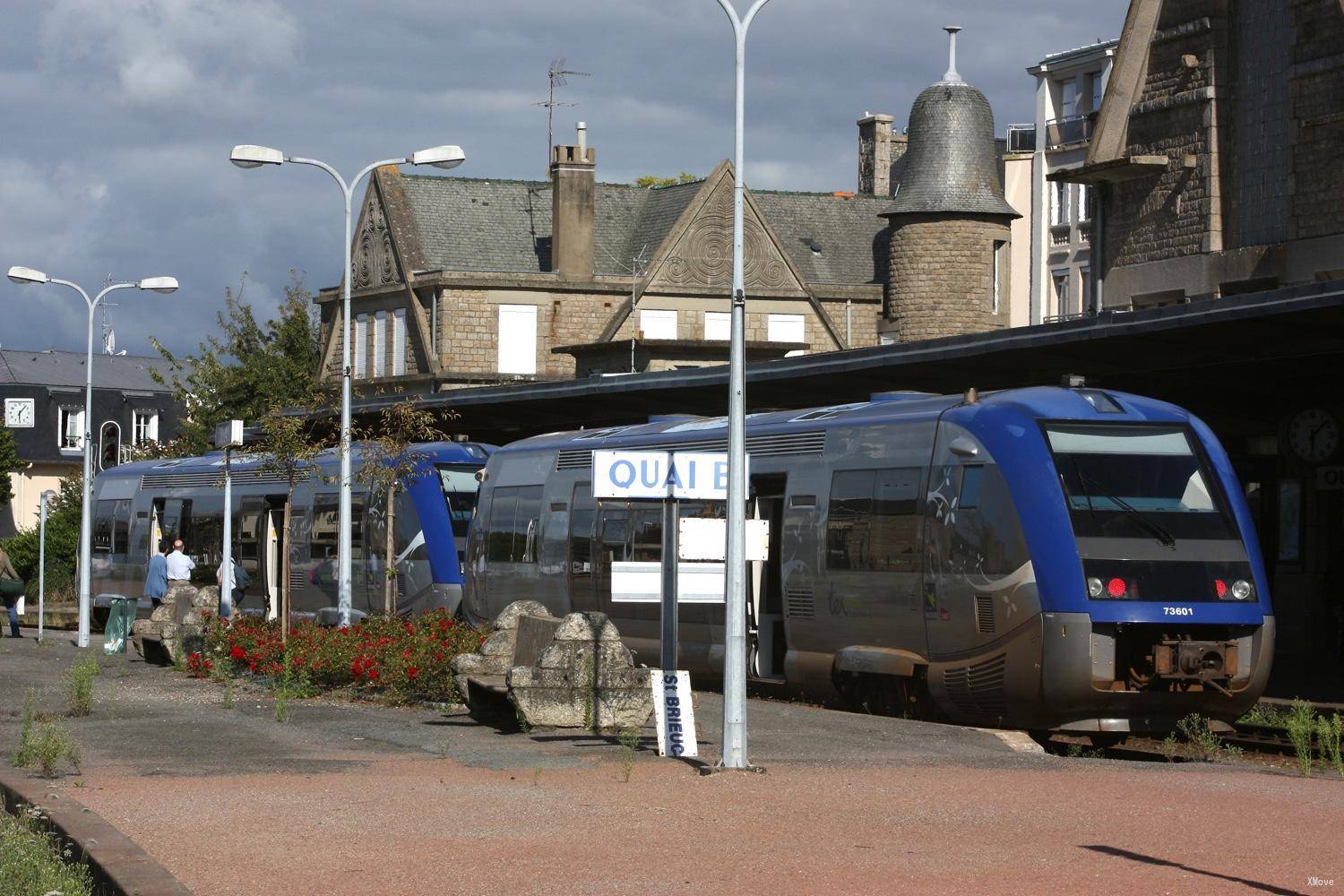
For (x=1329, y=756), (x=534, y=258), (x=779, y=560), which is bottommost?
(x=1329, y=756)

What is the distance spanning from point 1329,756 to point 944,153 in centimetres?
4934

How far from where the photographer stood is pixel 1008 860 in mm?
9797

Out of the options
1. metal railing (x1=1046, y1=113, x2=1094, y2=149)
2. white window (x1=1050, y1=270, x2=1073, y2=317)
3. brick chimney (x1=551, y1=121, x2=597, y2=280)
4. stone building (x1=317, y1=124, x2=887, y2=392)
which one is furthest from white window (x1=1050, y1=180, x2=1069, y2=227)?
brick chimney (x1=551, y1=121, x2=597, y2=280)

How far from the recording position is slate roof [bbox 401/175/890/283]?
2911 inches

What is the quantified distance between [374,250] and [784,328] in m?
15.5

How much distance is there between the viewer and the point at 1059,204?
7038 centimetres

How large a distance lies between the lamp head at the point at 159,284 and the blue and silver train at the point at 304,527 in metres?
3.29

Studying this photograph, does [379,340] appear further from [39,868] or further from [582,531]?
[39,868]

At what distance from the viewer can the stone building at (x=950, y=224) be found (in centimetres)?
6412

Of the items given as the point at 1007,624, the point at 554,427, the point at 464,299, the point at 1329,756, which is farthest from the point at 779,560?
the point at 464,299

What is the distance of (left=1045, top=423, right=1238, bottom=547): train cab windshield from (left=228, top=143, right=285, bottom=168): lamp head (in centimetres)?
1402

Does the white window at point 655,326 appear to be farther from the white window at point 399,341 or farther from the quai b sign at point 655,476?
the quai b sign at point 655,476

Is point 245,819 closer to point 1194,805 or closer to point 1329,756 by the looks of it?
point 1194,805

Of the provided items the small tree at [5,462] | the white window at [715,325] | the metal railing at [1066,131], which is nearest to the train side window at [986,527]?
the metal railing at [1066,131]
